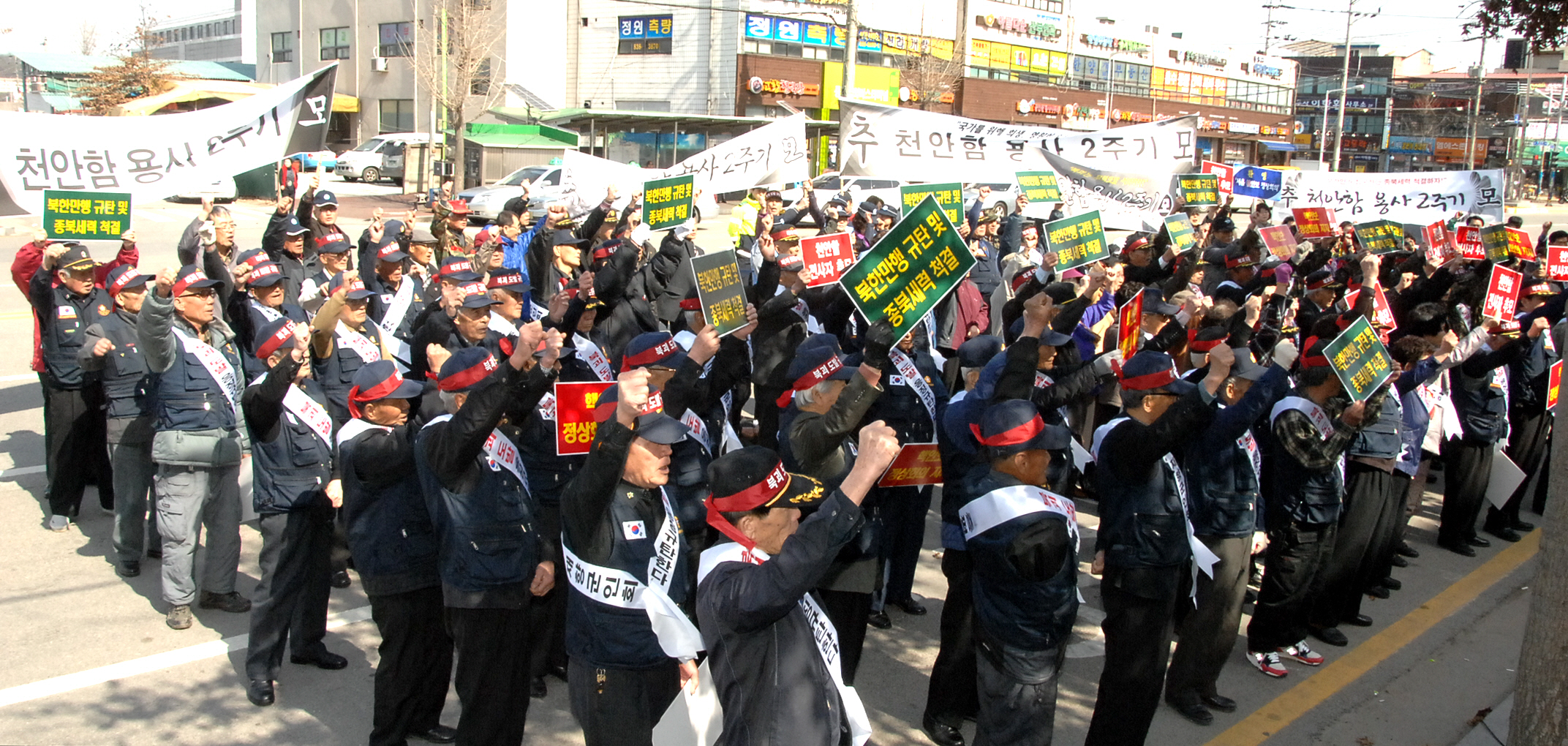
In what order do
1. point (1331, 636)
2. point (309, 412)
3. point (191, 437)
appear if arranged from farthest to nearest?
point (1331, 636) → point (191, 437) → point (309, 412)

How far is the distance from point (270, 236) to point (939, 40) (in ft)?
154

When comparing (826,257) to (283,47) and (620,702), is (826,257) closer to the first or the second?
(620,702)

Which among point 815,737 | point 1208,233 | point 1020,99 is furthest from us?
point 1020,99

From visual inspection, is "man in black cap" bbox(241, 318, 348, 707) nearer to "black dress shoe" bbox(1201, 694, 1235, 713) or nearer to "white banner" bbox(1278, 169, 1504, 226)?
"black dress shoe" bbox(1201, 694, 1235, 713)

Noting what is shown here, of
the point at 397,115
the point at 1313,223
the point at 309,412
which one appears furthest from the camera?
the point at 397,115

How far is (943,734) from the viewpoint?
5.01 metres

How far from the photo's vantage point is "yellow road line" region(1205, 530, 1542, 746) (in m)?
5.26

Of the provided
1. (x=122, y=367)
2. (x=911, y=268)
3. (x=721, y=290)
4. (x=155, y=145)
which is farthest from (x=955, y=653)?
(x=155, y=145)

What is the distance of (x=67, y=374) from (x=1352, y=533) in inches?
317

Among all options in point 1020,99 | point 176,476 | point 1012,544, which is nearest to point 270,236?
point 176,476

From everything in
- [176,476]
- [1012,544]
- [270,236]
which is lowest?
[176,476]

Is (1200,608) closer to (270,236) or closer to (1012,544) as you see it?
(1012,544)

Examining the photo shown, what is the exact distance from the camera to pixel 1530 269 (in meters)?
9.46

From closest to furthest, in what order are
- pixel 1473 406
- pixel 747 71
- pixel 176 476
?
pixel 176 476 < pixel 1473 406 < pixel 747 71
